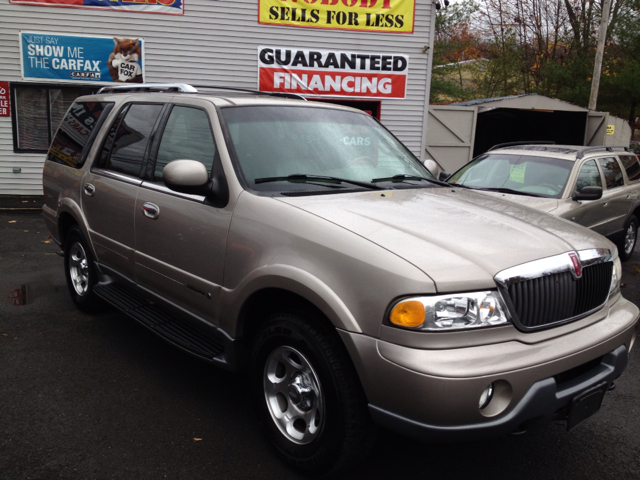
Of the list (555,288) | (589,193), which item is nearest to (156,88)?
(555,288)

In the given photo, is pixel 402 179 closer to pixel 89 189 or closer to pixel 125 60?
pixel 89 189

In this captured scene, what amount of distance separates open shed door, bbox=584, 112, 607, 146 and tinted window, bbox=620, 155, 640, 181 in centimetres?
986

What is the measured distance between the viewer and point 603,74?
22.7 metres

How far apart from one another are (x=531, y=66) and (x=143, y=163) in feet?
110

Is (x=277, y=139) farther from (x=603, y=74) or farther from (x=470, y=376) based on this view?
(x=603, y=74)

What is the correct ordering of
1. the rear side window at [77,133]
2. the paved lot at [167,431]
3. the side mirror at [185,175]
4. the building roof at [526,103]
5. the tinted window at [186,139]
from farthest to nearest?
1. the building roof at [526,103]
2. the rear side window at [77,133]
3. the tinted window at [186,139]
4. the side mirror at [185,175]
5. the paved lot at [167,431]

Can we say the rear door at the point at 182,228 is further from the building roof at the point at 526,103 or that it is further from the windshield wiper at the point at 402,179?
the building roof at the point at 526,103

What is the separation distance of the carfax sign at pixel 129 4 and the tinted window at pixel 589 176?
951 centimetres

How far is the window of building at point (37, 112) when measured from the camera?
41.0 ft

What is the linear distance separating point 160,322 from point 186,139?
49.3 inches

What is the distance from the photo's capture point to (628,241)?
8.58m

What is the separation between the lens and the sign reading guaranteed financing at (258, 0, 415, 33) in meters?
13.0

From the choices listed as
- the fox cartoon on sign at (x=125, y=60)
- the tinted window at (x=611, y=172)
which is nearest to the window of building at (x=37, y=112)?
the fox cartoon on sign at (x=125, y=60)

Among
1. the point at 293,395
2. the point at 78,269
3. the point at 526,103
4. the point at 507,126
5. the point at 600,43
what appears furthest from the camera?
the point at 600,43
